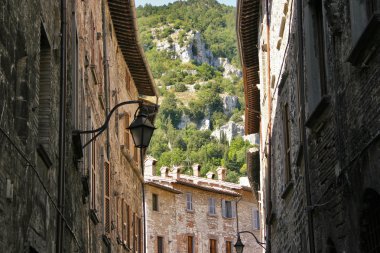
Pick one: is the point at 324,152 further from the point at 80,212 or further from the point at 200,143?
the point at 200,143

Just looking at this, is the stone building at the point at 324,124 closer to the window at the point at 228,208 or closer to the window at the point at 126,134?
the window at the point at 126,134

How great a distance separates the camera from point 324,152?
1209 cm

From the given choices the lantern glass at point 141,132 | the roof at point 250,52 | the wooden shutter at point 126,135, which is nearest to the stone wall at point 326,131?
the lantern glass at point 141,132

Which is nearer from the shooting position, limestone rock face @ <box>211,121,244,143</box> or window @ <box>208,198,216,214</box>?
window @ <box>208,198,216,214</box>

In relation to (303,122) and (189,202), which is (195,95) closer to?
(189,202)

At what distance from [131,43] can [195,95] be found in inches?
5781

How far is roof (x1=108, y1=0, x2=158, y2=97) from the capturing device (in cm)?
2570

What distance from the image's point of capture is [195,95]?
17500 centimetres

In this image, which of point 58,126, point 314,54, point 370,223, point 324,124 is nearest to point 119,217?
point 58,126

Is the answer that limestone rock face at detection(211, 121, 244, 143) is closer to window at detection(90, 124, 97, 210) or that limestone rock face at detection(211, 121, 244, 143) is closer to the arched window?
window at detection(90, 124, 97, 210)

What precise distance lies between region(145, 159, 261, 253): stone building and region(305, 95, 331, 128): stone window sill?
3756 cm

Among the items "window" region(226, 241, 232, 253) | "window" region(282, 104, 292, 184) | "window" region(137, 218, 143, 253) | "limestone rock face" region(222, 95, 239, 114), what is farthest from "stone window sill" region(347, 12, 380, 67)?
"limestone rock face" region(222, 95, 239, 114)

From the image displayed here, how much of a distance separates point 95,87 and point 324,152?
30.6 feet

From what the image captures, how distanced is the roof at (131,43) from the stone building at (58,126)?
0.22 ft
